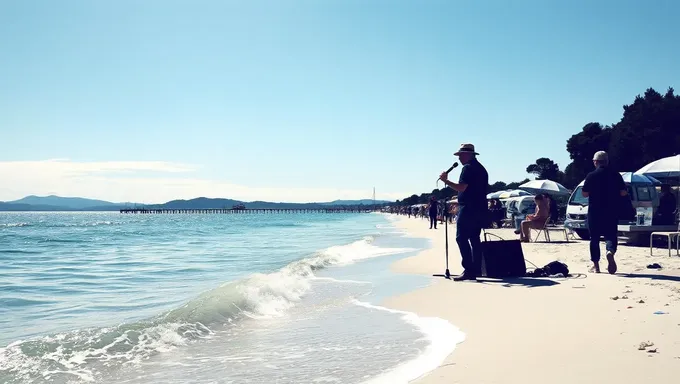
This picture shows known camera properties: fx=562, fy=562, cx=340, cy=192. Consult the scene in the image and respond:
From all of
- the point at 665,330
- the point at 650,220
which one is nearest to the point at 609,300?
the point at 665,330

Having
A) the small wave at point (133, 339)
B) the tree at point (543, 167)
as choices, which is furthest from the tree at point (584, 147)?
the small wave at point (133, 339)

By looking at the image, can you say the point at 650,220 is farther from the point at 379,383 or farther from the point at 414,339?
the point at 379,383

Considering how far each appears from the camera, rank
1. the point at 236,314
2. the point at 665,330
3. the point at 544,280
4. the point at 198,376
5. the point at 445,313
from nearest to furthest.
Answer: the point at 198,376, the point at 665,330, the point at 445,313, the point at 236,314, the point at 544,280

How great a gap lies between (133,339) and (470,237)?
174 inches

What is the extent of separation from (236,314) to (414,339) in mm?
2345

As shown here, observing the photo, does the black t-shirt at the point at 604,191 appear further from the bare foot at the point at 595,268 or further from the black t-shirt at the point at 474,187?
the black t-shirt at the point at 474,187

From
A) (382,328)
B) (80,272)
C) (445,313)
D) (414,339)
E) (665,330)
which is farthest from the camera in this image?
(80,272)

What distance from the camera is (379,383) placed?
327 cm

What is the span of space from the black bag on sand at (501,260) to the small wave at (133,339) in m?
2.60

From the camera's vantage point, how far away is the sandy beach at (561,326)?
3199 millimetres

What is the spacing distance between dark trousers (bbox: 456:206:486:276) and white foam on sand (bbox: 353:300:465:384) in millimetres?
2157

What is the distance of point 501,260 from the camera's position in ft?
25.3

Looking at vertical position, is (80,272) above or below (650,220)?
below

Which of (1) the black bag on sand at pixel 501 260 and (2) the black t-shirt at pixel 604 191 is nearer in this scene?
(2) the black t-shirt at pixel 604 191
